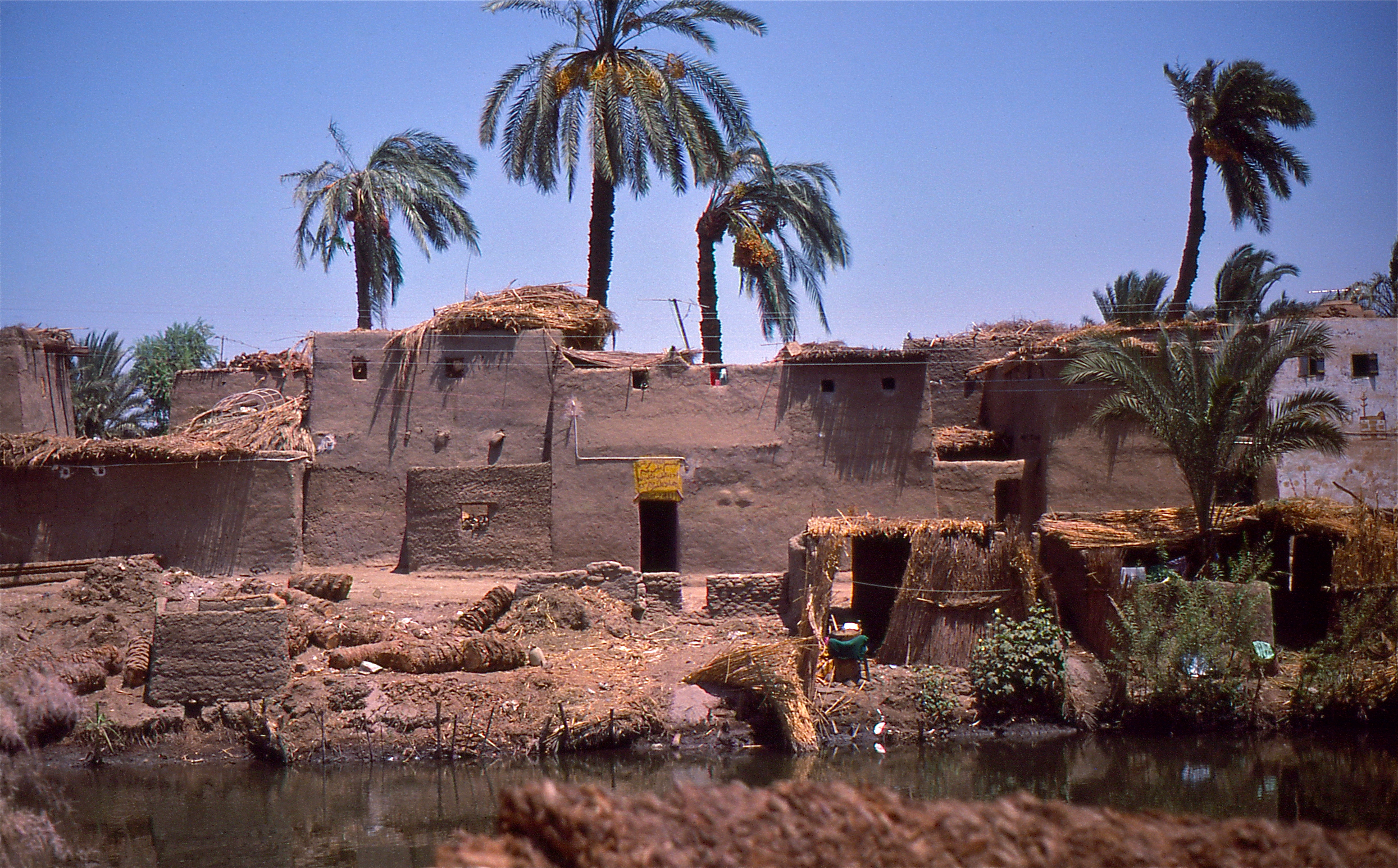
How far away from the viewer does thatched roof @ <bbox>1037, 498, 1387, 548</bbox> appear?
13500mm

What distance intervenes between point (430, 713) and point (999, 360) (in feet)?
37.9

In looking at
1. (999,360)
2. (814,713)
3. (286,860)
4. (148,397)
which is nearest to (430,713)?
(286,860)

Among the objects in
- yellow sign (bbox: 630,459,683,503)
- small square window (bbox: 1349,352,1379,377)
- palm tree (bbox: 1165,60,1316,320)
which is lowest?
yellow sign (bbox: 630,459,683,503)

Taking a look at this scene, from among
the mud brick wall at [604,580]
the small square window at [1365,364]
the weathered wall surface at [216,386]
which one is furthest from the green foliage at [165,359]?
the small square window at [1365,364]

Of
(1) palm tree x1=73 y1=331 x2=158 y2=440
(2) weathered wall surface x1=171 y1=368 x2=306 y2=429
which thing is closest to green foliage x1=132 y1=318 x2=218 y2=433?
(1) palm tree x1=73 y1=331 x2=158 y2=440

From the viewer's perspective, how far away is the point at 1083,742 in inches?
463

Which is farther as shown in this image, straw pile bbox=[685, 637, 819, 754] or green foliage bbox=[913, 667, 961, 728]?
green foliage bbox=[913, 667, 961, 728]

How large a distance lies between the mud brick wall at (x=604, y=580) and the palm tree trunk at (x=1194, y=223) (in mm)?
14504

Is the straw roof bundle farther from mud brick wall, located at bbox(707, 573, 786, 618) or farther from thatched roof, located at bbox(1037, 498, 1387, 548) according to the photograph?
thatched roof, located at bbox(1037, 498, 1387, 548)

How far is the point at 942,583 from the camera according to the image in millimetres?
13102

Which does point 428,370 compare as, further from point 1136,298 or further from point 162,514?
point 1136,298

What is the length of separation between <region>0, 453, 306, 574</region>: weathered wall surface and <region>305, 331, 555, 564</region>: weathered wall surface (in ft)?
3.55

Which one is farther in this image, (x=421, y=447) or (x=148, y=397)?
(x=148, y=397)

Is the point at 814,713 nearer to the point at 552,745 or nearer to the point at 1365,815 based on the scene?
the point at 552,745
